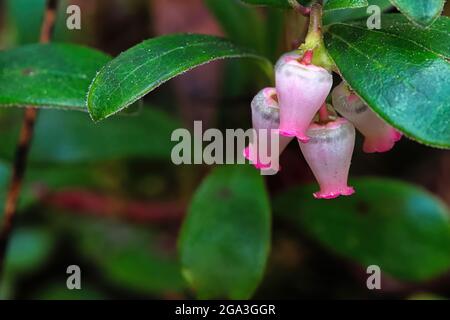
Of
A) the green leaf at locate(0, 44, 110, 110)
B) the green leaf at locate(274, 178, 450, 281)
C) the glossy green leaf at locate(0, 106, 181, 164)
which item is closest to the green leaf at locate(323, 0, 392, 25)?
the green leaf at locate(0, 44, 110, 110)

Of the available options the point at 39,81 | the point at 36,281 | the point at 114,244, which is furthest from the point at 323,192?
the point at 36,281

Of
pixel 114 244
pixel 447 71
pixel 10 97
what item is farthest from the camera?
pixel 114 244

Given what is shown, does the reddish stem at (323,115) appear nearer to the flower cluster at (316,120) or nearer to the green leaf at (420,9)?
the flower cluster at (316,120)

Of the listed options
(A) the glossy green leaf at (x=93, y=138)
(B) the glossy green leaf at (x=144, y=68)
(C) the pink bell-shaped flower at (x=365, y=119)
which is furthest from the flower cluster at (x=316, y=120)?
(A) the glossy green leaf at (x=93, y=138)

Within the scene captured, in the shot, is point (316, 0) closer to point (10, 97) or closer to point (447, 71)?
point (447, 71)
